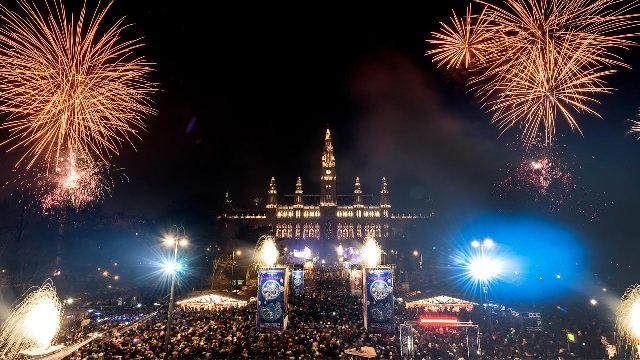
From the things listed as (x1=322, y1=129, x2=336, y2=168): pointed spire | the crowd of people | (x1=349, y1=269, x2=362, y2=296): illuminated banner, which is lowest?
the crowd of people

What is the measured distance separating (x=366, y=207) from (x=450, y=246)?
31.6 meters

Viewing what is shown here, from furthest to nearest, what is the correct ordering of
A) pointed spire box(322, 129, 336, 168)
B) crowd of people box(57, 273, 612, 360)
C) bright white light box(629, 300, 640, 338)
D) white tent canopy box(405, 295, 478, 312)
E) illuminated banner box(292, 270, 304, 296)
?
1. pointed spire box(322, 129, 336, 168)
2. illuminated banner box(292, 270, 304, 296)
3. white tent canopy box(405, 295, 478, 312)
4. bright white light box(629, 300, 640, 338)
5. crowd of people box(57, 273, 612, 360)

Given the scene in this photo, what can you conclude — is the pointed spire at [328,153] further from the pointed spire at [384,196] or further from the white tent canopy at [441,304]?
the white tent canopy at [441,304]

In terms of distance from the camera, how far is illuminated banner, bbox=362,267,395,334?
77.7ft

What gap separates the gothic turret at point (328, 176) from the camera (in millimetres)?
108500

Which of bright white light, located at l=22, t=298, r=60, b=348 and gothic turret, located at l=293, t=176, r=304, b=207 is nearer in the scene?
bright white light, located at l=22, t=298, r=60, b=348

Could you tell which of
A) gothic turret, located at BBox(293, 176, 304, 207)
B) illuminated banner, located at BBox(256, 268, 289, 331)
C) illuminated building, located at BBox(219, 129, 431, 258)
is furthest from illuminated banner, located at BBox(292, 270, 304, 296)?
gothic turret, located at BBox(293, 176, 304, 207)

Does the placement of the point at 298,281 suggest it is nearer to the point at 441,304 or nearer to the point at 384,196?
the point at 441,304

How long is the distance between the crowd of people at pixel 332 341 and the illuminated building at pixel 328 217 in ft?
255

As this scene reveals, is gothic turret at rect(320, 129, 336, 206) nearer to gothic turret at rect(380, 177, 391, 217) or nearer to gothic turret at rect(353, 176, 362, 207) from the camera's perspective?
gothic turret at rect(353, 176, 362, 207)

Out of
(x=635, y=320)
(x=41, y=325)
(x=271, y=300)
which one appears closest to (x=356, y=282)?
(x=271, y=300)

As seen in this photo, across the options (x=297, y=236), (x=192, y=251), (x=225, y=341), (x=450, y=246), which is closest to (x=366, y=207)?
(x=297, y=236)

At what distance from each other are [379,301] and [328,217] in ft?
→ 268

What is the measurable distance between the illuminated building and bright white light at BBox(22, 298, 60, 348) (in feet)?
266
